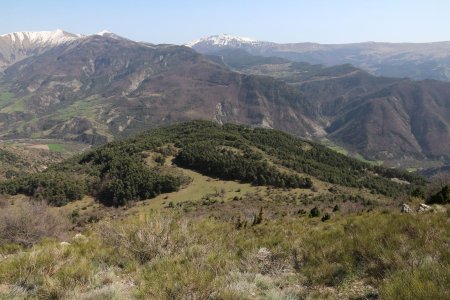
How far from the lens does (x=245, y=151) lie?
121 metres

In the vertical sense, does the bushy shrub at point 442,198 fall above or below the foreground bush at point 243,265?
below

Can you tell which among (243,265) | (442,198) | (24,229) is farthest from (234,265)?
(442,198)

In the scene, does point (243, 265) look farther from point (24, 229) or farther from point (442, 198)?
point (442, 198)

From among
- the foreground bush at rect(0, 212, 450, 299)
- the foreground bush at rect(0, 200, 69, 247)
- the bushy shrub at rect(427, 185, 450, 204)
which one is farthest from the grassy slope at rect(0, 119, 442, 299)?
the bushy shrub at rect(427, 185, 450, 204)

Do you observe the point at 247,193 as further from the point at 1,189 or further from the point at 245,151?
the point at 1,189

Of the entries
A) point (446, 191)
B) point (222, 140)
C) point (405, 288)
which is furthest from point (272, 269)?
point (222, 140)

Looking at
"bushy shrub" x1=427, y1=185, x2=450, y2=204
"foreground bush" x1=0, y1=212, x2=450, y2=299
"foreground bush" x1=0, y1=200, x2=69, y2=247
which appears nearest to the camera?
"foreground bush" x1=0, y1=212, x2=450, y2=299

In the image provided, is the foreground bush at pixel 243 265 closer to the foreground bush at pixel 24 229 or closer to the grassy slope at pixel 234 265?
the grassy slope at pixel 234 265

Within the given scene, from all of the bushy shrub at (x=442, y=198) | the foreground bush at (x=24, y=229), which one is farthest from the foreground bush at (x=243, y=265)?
the bushy shrub at (x=442, y=198)

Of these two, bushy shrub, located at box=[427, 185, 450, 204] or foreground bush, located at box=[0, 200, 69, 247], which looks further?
bushy shrub, located at box=[427, 185, 450, 204]

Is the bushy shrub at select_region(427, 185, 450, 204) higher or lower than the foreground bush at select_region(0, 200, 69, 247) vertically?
higher

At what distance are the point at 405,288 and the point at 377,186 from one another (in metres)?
115

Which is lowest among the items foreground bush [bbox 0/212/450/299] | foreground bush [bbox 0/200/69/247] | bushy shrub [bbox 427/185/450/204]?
foreground bush [bbox 0/200/69/247]

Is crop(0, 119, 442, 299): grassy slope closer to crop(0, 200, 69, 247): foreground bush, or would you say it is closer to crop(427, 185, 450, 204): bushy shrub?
crop(0, 200, 69, 247): foreground bush
